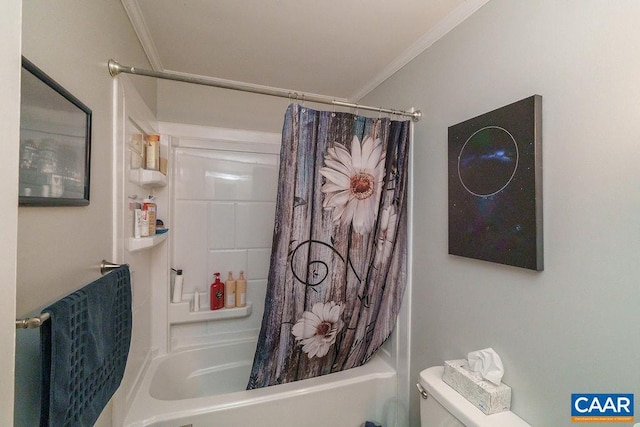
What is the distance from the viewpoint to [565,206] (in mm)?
895

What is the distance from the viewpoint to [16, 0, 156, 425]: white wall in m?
0.65

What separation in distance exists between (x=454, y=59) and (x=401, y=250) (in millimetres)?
1045

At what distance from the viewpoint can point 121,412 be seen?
3.94 feet

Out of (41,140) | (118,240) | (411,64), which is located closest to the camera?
(41,140)

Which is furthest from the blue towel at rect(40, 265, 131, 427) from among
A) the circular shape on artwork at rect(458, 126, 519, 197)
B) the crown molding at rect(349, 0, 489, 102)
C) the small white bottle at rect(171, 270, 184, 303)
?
the crown molding at rect(349, 0, 489, 102)

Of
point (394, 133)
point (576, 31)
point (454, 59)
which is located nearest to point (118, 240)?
point (394, 133)

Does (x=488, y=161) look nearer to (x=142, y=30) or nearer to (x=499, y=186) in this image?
(x=499, y=186)

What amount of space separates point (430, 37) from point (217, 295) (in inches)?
84.8

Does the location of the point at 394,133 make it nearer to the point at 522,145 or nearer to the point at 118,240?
the point at 522,145

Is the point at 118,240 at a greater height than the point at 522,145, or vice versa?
the point at 522,145

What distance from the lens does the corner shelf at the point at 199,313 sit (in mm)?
1911

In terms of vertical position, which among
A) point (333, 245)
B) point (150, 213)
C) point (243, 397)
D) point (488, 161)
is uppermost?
point (488, 161)

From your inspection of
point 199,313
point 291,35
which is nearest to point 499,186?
point 291,35

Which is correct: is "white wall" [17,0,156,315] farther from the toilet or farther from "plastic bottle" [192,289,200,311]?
the toilet
